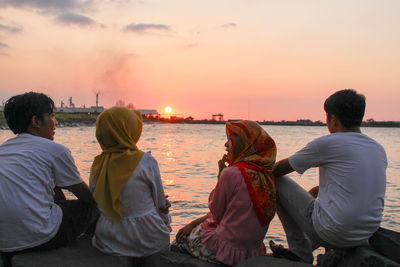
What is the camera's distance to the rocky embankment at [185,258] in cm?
226

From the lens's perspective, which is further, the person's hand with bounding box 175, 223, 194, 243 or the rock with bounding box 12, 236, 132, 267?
the person's hand with bounding box 175, 223, 194, 243

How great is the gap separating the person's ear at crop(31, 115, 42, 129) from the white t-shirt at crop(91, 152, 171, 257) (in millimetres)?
750

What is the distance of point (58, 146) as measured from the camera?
2.37 meters

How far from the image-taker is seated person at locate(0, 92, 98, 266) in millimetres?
2238

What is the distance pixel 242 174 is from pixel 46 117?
139 cm

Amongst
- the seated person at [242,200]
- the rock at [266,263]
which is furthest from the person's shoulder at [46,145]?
the rock at [266,263]

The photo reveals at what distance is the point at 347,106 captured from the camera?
2457 millimetres

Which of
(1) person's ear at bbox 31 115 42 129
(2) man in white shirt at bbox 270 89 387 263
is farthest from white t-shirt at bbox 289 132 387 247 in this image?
(1) person's ear at bbox 31 115 42 129

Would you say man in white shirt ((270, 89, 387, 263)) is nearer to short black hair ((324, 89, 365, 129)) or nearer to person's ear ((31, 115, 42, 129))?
short black hair ((324, 89, 365, 129))

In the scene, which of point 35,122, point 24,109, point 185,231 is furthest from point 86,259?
point 24,109

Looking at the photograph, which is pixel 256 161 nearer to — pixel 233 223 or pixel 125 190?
pixel 233 223

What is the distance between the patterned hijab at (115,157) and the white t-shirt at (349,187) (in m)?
1.24

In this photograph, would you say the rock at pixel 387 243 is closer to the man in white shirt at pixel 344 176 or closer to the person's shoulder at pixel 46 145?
the man in white shirt at pixel 344 176

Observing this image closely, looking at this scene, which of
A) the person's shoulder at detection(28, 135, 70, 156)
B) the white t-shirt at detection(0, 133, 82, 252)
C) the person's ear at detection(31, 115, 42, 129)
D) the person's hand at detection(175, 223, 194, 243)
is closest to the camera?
the white t-shirt at detection(0, 133, 82, 252)
